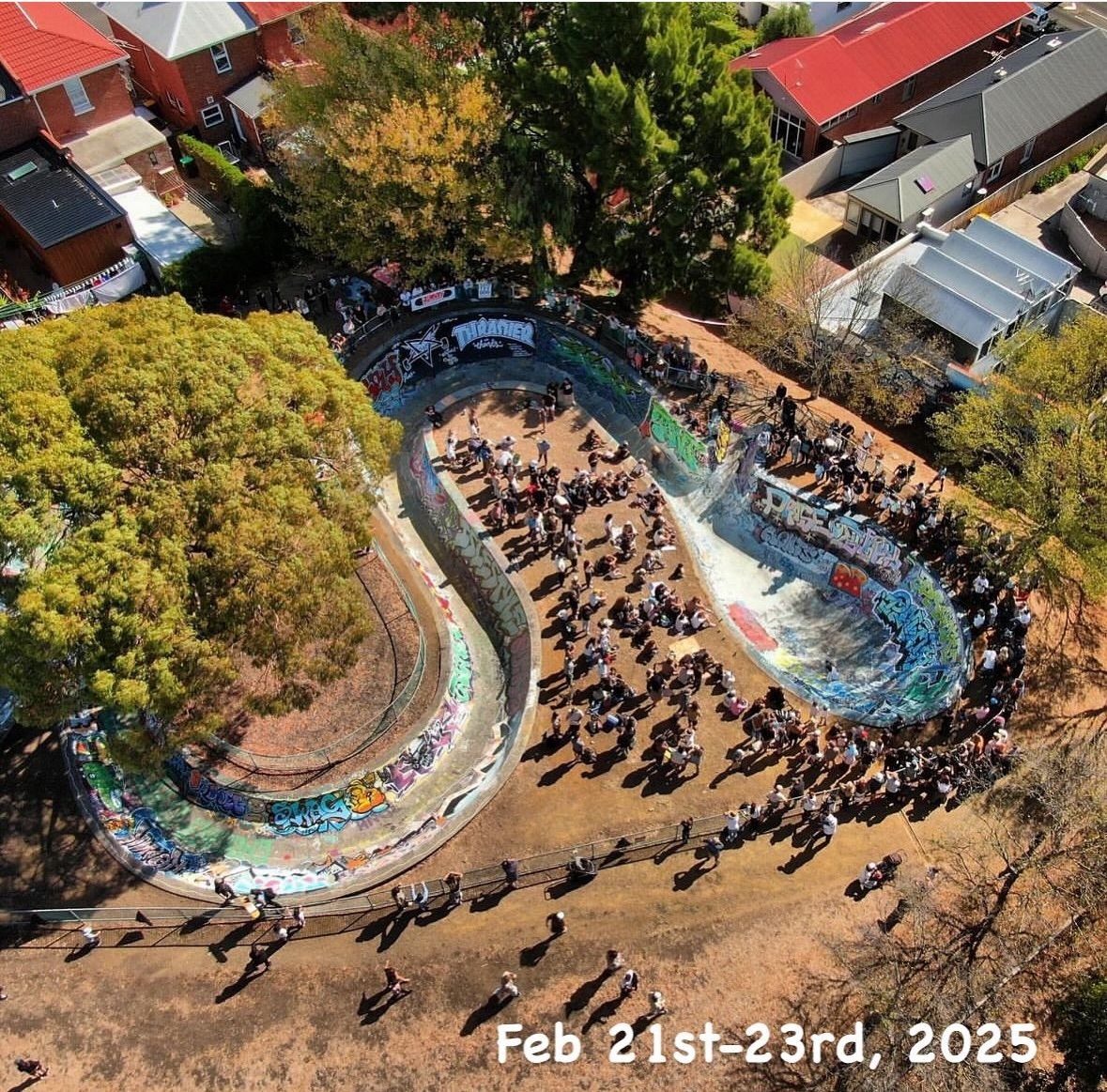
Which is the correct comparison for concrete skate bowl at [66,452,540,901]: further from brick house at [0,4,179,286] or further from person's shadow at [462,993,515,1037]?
brick house at [0,4,179,286]

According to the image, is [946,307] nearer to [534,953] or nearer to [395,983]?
[534,953]

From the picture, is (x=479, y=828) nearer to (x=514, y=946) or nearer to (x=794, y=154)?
(x=514, y=946)

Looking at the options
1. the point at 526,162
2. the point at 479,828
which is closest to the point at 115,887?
the point at 479,828

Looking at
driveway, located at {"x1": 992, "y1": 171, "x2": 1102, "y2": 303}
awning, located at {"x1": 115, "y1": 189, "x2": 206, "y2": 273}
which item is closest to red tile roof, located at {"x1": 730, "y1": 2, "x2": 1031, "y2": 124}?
driveway, located at {"x1": 992, "y1": 171, "x2": 1102, "y2": 303}

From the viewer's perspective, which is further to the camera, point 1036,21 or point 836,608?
point 1036,21

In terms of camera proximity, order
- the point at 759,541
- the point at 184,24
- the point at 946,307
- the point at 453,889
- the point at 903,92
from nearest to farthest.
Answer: the point at 453,889, the point at 759,541, the point at 946,307, the point at 184,24, the point at 903,92

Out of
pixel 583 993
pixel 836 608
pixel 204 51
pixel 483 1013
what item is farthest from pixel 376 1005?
pixel 204 51

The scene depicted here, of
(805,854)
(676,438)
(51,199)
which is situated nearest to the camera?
(805,854)
